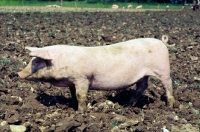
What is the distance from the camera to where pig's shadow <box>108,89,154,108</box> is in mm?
6426

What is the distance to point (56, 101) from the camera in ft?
20.1

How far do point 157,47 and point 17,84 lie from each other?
2407mm

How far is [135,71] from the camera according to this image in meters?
5.92

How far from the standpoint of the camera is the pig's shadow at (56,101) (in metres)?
5.93

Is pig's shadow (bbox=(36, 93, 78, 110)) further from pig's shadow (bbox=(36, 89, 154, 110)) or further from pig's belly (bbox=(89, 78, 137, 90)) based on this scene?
pig's belly (bbox=(89, 78, 137, 90))

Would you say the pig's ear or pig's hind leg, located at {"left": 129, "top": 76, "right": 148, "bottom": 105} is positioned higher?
the pig's ear

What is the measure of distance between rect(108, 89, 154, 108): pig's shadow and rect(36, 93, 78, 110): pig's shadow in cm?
71

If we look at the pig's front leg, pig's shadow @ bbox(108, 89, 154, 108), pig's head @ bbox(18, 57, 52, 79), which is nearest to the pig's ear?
pig's head @ bbox(18, 57, 52, 79)

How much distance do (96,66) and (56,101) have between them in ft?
3.05

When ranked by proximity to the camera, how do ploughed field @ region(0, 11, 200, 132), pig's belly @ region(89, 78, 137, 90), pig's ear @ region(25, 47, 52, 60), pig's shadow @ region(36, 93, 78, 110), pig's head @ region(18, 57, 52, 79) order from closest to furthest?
ploughed field @ region(0, 11, 200, 132) → pig's ear @ region(25, 47, 52, 60) → pig's head @ region(18, 57, 52, 79) → pig's belly @ region(89, 78, 137, 90) → pig's shadow @ region(36, 93, 78, 110)

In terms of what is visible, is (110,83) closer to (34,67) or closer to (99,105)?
(99,105)

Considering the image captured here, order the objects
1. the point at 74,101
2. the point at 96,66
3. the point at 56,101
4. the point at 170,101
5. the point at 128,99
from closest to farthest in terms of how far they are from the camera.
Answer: the point at 96,66, the point at 74,101, the point at 56,101, the point at 170,101, the point at 128,99

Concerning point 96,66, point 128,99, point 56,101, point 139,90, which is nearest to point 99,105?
point 96,66

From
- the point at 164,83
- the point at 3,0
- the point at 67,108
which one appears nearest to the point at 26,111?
the point at 67,108
